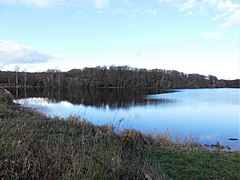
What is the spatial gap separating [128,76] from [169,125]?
282 ft

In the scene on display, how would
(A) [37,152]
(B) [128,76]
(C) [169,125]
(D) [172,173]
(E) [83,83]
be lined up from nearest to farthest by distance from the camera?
(A) [37,152]
(D) [172,173]
(C) [169,125]
(E) [83,83]
(B) [128,76]

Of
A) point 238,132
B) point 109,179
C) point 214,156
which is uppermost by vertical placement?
point 109,179

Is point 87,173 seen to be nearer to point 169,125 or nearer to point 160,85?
point 169,125

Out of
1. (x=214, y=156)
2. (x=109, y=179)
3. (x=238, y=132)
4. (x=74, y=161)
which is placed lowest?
(x=238, y=132)

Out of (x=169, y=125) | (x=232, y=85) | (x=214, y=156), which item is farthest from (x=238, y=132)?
(x=232, y=85)

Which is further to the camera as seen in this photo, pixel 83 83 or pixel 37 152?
pixel 83 83

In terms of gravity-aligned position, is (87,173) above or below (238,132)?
above

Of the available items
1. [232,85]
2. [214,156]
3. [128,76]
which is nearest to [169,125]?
[214,156]

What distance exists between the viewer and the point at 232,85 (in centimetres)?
13575

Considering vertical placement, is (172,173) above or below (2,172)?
below

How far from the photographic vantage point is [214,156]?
7.07m

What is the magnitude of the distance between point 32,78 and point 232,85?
118 meters

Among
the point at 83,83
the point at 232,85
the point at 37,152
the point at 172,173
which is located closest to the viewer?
the point at 37,152

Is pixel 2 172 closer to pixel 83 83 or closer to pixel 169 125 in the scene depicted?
pixel 169 125
